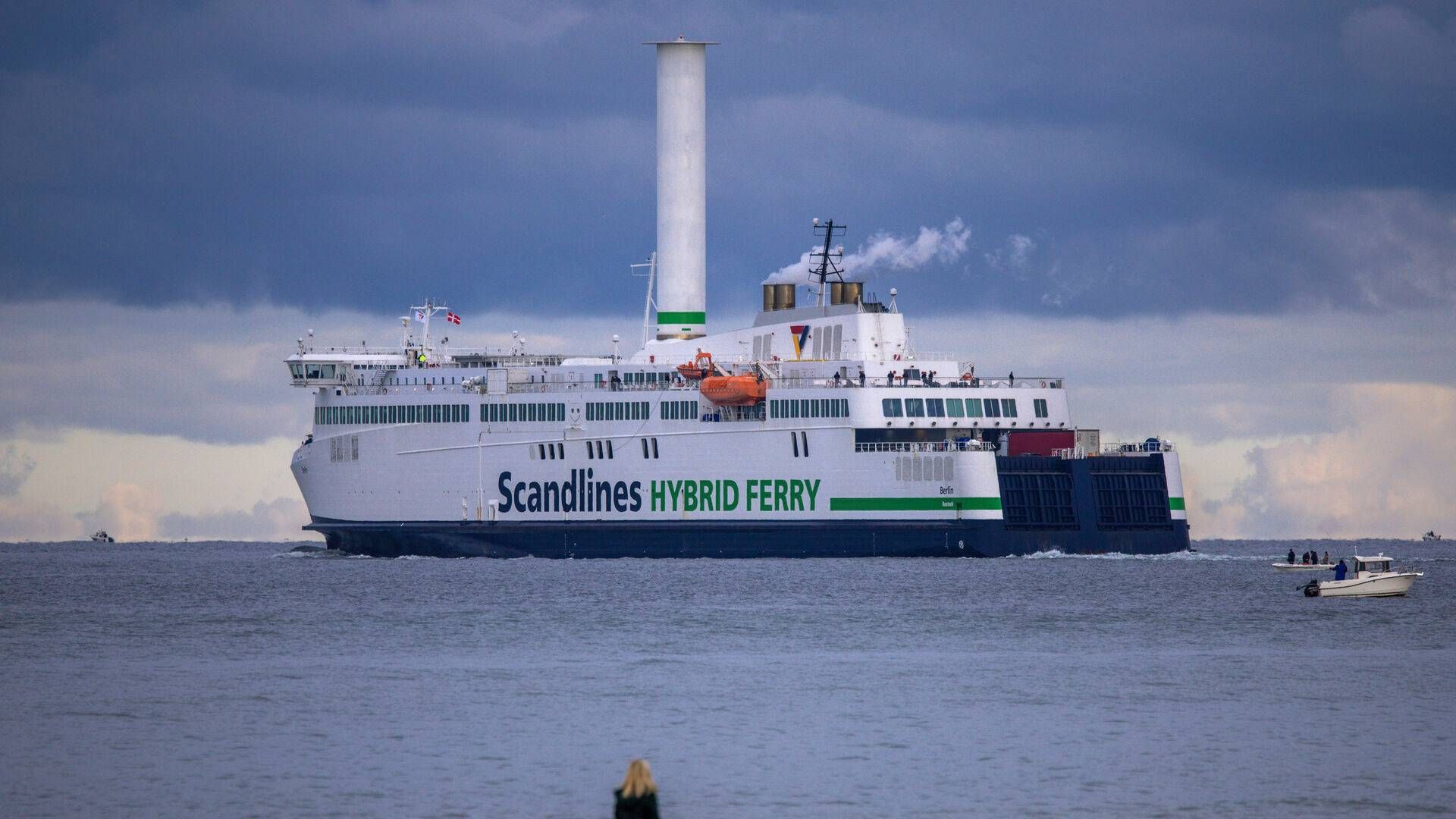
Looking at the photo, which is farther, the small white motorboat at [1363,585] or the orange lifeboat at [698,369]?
the orange lifeboat at [698,369]

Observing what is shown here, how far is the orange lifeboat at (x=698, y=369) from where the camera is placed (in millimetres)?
82625

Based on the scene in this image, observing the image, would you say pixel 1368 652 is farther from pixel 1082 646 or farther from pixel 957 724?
pixel 957 724

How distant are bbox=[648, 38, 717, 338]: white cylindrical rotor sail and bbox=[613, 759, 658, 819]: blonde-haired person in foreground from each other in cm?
7187

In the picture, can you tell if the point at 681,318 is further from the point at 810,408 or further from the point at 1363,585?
the point at 1363,585

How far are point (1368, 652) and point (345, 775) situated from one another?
26758mm

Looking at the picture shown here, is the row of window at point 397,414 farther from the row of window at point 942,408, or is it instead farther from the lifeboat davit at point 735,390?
the row of window at point 942,408

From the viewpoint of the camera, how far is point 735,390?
3142 inches

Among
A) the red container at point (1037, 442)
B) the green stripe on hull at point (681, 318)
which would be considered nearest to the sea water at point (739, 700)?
the red container at point (1037, 442)

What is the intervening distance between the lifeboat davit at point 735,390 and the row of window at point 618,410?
3.22 meters

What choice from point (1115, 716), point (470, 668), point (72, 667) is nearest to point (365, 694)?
point (470, 668)

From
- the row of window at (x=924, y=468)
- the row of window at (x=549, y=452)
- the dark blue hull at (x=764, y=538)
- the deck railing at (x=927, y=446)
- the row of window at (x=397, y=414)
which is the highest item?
the row of window at (x=397, y=414)

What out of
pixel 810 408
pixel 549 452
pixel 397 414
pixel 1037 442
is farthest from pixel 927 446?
pixel 397 414

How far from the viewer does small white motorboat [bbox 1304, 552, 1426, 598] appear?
6544cm

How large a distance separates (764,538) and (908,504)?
19.4ft
